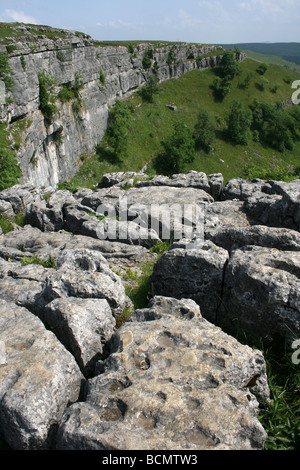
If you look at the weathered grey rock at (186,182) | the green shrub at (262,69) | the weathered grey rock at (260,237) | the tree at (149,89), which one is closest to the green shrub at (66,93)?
the weathered grey rock at (186,182)

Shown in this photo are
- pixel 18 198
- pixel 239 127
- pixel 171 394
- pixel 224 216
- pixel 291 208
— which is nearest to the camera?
pixel 171 394

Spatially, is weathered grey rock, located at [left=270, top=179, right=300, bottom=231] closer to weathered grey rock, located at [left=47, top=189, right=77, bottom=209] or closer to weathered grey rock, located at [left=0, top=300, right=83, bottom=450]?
weathered grey rock, located at [left=0, top=300, right=83, bottom=450]

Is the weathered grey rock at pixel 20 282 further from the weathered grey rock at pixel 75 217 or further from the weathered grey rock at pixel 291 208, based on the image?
the weathered grey rock at pixel 291 208

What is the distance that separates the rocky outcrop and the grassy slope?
38.0 m

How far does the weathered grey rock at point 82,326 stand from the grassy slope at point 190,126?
39.1 metres

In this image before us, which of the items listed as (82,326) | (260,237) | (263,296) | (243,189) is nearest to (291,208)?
(260,237)

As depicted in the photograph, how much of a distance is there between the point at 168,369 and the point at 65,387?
168 centimetres

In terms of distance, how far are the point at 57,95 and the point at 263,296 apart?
39706 mm

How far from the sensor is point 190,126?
72.6m

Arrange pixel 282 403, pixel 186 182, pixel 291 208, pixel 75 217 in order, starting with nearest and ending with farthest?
pixel 282 403 < pixel 291 208 < pixel 75 217 < pixel 186 182

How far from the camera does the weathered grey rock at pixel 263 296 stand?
6.66 m

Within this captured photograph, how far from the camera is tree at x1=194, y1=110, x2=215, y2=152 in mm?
67938

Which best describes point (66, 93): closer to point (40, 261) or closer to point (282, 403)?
point (40, 261)
